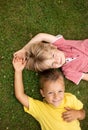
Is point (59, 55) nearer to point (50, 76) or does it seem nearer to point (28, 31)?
point (50, 76)

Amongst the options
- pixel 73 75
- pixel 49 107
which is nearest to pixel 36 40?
pixel 73 75

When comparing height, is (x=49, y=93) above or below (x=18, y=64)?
below

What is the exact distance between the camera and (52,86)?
13.9 ft

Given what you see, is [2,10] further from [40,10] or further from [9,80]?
[9,80]

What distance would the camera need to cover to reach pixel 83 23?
4.96 meters

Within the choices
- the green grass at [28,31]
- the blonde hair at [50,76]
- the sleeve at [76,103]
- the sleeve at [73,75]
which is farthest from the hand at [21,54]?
the sleeve at [76,103]

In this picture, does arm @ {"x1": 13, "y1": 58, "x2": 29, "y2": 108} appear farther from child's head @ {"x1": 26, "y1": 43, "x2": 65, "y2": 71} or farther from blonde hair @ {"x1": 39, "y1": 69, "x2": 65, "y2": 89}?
blonde hair @ {"x1": 39, "y1": 69, "x2": 65, "y2": 89}

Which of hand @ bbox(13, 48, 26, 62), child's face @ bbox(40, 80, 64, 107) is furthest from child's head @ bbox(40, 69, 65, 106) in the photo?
hand @ bbox(13, 48, 26, 62)

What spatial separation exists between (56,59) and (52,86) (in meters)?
0.35

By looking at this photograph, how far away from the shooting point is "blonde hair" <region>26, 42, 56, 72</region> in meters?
4.29

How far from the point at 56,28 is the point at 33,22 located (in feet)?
1.07

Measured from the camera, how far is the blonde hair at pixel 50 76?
4.28m

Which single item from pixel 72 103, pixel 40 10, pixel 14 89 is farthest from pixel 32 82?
pixel 40 10

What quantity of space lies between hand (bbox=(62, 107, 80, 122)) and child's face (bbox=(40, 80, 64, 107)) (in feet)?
0.75
